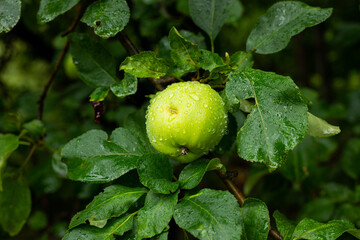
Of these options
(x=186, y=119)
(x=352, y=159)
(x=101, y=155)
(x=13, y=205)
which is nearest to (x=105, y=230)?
(x=101, y=155)

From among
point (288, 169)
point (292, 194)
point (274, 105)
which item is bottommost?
point (292, 194)

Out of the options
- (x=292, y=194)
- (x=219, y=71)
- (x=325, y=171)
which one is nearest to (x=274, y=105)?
(x=219, y=71)

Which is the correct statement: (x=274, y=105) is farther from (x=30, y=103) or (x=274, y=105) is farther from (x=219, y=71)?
(x=30, y=103)

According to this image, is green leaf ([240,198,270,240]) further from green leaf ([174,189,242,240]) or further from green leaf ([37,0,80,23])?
green leaf ([37,0,80,23])

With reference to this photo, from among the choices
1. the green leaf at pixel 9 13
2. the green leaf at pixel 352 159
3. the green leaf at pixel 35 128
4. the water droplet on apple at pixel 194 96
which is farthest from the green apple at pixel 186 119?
the green leaf at pixel 352 159

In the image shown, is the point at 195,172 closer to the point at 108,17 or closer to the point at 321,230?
the point at 321,230

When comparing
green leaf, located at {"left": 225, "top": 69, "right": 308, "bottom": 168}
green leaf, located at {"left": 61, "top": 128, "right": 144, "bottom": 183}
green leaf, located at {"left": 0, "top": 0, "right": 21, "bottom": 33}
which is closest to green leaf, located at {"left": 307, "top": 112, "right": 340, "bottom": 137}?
green leaf, located at {"left": 225, "top": 69, "right": 308, "bottom": 168}

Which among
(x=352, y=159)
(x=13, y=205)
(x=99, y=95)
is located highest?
(x=99, y=95)
